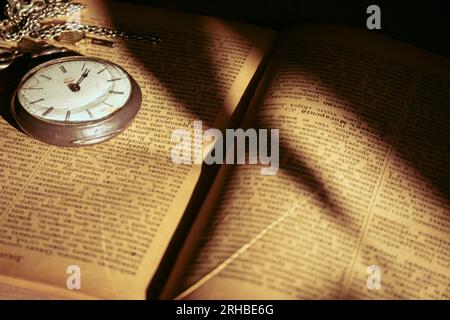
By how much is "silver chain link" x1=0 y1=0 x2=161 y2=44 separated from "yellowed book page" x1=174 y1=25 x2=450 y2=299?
482mm

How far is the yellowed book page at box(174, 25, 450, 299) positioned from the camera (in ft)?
3.09

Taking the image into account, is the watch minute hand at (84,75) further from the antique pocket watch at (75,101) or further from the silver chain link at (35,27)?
the silver chain link at (35,27)

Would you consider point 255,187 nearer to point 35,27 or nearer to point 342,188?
point 342,188

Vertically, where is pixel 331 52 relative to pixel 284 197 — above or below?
above

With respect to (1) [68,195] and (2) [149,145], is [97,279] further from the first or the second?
(2) [149,145]

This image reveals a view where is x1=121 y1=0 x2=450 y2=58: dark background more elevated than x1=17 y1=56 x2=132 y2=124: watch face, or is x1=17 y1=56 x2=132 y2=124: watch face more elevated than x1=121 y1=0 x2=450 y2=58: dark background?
x1=121 y1=0 x2=450 y2=58: dark background

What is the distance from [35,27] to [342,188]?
38.8 inches

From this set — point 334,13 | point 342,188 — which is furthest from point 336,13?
point 342,188

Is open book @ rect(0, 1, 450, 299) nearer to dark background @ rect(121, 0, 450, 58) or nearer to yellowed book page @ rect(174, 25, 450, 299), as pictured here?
yellowed book page @ rect(174, 25, 450, 299)

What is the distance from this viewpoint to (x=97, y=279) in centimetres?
93

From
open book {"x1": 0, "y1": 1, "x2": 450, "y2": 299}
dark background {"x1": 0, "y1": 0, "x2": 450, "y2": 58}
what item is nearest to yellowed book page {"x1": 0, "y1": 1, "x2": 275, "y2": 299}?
open book {"x1": 0, "y1": 1, "x2": 450, "y2": 299}

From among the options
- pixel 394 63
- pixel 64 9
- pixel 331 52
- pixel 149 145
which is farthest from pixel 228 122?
pixel 64 9

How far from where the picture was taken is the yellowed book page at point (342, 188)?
94cm

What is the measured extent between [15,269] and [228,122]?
578 mm
